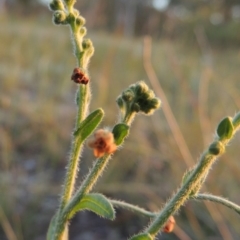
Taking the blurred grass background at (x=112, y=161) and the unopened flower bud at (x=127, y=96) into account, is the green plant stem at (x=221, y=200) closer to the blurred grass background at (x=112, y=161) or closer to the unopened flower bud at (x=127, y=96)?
the unopened flower bud at (x=127, y=96)

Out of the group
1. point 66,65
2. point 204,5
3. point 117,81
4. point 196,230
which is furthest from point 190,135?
point 204,5

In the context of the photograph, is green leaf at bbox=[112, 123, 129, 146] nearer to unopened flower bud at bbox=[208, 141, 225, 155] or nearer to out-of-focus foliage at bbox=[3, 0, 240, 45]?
unopened flower bud at bbox=[208, 141, 225, 155]

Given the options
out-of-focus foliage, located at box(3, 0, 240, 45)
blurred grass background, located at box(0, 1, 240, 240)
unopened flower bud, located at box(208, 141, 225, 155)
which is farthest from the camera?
out-of-focus foliage, located at box(3, 0, 240, 45)

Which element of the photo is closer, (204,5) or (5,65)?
(5,65)

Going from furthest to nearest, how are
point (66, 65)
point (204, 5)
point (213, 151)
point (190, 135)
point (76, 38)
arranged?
point (204, 5)
point (66, 65)
point (190, 135)
point (76, 38)
point (213, 151)

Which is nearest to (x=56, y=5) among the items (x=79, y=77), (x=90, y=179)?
(x=79, y=77)

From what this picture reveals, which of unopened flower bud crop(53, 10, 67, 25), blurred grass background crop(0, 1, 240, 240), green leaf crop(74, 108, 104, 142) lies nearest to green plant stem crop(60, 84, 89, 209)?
green leaf crop(74, 108, 104, 142)

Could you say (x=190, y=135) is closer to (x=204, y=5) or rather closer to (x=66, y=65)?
(x=66, y=65)
